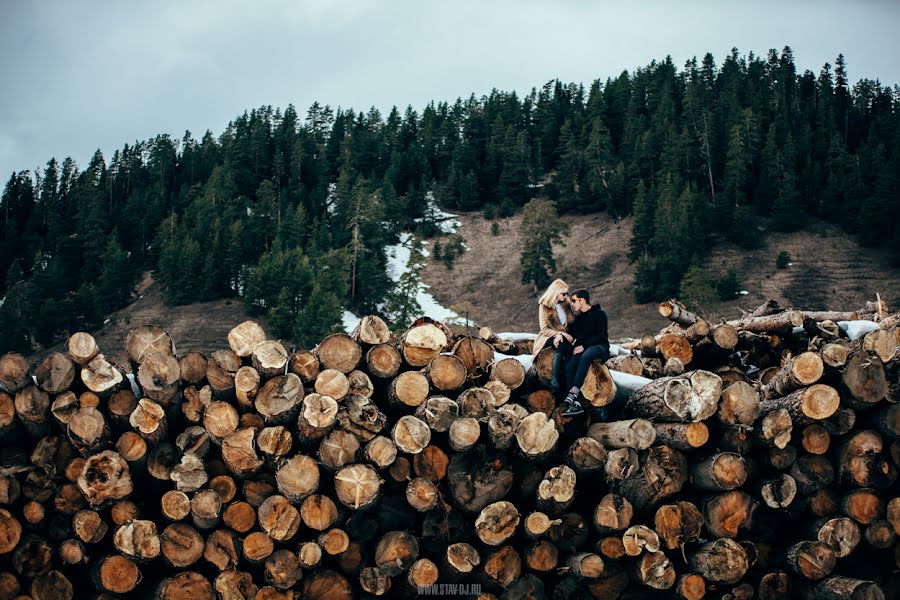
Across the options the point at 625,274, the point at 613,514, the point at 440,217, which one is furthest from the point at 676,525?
the point at 440,217

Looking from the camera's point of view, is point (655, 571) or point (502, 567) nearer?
point (655, 571)

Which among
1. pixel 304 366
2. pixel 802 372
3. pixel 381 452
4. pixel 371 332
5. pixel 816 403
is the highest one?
pixel 371 332

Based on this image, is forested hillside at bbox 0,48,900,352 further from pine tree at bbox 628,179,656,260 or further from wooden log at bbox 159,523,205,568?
wooden log at bbox 159,523,205,568

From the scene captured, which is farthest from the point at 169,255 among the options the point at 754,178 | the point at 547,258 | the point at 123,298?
the point at 754,178

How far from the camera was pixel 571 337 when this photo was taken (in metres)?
6.66

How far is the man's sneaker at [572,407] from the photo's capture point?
6.24m

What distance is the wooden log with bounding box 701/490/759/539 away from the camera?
5.84 metres

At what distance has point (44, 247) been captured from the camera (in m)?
74.4

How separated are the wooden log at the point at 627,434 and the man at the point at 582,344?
0.29 metres

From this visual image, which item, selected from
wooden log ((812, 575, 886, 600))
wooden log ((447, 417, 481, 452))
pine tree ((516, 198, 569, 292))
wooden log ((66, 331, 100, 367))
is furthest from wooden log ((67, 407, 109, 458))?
pine tree ((516, 198, 569, 292))

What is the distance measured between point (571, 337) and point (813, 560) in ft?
9.31

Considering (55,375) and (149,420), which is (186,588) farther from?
(55,375)

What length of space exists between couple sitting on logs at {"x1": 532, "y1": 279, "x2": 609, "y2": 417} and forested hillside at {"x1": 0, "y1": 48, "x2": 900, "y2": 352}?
3772cm

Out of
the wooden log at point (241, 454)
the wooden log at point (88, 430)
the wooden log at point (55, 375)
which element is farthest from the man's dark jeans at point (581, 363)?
the wooden log at point (55, 375)
